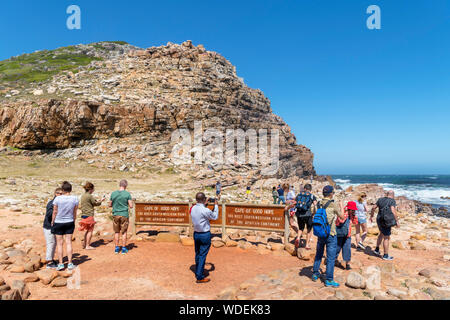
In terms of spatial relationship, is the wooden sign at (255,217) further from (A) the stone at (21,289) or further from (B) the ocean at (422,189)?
(B) the ocean at (422,189)

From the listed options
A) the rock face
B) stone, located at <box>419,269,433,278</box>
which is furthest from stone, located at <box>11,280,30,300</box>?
the rock face

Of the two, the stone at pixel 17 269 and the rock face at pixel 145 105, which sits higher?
the rock face at pixel 145 105

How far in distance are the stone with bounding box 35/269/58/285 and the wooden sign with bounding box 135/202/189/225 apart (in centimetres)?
343

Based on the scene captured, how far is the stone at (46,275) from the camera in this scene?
4.93 m

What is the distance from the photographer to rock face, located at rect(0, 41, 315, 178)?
33.0 metres

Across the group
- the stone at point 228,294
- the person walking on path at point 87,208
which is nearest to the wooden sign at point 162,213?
the person walking on path at point 87,208

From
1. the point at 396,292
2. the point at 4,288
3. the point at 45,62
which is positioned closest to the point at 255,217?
the point at 396,292

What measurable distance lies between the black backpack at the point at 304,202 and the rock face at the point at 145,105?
106ft

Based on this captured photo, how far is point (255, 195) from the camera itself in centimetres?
2339

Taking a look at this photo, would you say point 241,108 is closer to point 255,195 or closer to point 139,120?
point 139,120
